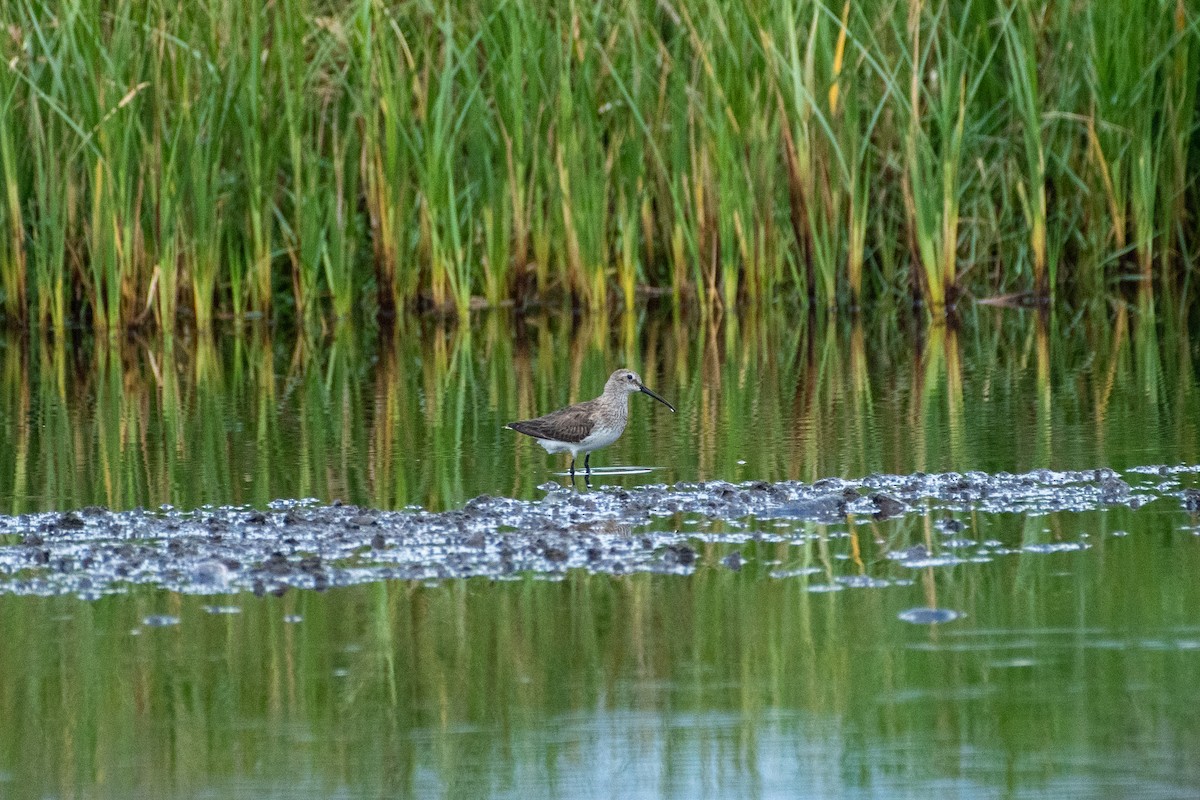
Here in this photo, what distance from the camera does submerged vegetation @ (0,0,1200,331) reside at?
13.5 metres

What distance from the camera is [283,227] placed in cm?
1448

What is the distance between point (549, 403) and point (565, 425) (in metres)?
2.10

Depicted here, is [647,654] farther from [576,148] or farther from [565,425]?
[576,148]

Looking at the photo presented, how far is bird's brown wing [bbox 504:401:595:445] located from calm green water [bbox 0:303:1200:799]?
6.5 inches

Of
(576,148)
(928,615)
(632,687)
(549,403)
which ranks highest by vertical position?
(576,148)

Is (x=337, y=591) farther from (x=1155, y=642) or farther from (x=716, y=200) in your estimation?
(x=716, y=200)

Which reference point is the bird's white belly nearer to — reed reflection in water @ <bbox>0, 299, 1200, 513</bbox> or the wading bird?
the wading bird

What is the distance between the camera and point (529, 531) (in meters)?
6.79

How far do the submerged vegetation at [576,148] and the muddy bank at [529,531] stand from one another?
627 cm

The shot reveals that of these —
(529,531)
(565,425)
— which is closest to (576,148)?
(565,425)

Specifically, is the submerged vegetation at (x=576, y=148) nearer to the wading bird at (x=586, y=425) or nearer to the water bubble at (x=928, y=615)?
the wading bird at (x=586, y=425)

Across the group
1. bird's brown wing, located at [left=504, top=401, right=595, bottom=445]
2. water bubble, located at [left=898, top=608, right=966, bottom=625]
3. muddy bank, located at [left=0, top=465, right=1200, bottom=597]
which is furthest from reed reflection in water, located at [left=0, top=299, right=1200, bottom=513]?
water bubble, located at [left=898, top=608, right=966, bottom=625]

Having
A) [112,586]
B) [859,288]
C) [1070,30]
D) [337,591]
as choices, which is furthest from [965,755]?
[1070,30]

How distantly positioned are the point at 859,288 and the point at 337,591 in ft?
28.5
